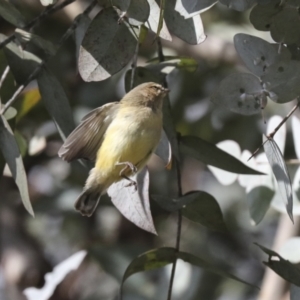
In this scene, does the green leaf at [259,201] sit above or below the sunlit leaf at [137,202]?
below

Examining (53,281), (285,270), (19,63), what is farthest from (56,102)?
(53,281)

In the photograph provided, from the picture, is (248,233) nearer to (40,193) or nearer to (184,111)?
(184,111)

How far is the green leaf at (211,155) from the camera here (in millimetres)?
1225

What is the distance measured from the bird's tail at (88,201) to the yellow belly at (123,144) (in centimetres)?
5

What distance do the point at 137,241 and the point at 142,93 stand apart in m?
1.24

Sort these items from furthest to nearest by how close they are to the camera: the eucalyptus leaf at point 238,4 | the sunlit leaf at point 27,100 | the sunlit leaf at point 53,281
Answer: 1. the sunlit leaf at point 53,281
2. the sunlit leaf at point 27,100
3. the eucalyptus leaf at point 238,4

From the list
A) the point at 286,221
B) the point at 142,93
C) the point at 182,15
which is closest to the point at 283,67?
the point at 182,15

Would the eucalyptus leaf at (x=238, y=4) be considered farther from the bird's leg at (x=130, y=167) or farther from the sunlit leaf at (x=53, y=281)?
the sunlit leaf at (x=53, y=281)

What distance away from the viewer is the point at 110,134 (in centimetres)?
134

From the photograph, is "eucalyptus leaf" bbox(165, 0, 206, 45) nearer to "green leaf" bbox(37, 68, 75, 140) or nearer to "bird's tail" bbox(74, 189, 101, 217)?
"green leaf" bbox(37, 68, 75, 140)

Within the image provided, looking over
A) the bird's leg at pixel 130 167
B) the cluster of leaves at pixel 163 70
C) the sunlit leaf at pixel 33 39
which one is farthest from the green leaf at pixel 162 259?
the sunlit leaf at pixel 33 39

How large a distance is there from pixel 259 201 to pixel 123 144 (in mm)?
276

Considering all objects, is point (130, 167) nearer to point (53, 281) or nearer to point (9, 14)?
point (9, 14)

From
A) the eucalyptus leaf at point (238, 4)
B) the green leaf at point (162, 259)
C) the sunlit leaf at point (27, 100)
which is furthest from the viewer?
the sunlit leaf at point (27, 100)
